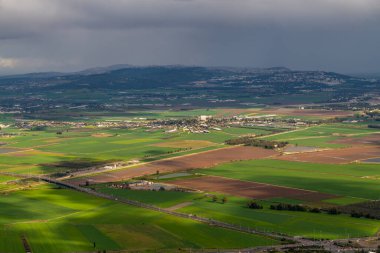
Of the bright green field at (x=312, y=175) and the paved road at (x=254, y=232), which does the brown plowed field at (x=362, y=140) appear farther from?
the paved road at (x=254, y=232)

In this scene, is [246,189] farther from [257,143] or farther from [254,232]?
[257,143]

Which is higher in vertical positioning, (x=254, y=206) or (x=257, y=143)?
(x=257, y=143)

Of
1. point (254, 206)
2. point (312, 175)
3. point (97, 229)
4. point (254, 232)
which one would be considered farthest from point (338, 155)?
point (97, 229)

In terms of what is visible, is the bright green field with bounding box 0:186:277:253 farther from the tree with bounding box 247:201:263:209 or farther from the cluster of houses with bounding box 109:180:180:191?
the cluster of houses with bounding box 109:180:180:191

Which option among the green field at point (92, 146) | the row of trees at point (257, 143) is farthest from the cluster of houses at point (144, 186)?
the row of trees at point (257, 143)

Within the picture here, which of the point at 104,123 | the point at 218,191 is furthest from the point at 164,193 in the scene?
the point at 104,123

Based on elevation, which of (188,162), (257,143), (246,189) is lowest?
(246,189)

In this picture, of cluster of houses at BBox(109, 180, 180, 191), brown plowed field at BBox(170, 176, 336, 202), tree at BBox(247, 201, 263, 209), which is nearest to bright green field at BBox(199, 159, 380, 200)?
brown plowed field at BBox(170, 176, 336, 202)
